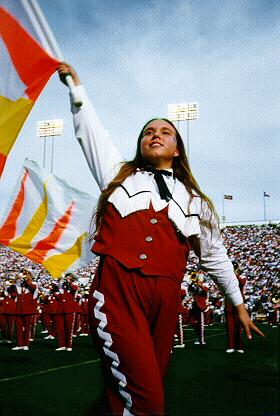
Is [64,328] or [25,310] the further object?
[25,310]

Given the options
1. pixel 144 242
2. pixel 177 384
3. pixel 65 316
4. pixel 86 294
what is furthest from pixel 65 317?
pixel 144 242

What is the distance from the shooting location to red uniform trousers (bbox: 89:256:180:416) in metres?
1.80

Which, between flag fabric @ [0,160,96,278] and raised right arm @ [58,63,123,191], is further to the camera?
flag fabric @ [0,160,96,278]

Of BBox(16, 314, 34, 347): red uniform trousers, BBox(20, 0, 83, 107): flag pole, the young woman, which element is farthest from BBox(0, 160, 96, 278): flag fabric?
the young woman

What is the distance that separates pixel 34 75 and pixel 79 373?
477cm

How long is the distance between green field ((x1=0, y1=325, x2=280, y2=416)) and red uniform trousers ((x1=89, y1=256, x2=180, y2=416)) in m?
0.21

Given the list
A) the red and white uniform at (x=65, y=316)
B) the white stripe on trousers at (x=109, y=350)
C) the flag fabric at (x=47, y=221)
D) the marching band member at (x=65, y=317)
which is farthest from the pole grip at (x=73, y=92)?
the red and white uniform at (x=65, y=316)

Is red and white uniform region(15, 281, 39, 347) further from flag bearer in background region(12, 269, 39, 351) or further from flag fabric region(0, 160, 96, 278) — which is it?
flag fabric region(0, 160, 96, 278)

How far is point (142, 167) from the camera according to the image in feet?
7.72

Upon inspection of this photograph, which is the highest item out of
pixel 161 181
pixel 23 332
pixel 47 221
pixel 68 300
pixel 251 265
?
pixel 251 265

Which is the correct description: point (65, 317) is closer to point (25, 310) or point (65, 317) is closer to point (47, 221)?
point (25, 310)

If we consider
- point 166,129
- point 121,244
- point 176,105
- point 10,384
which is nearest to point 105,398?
point 121,244

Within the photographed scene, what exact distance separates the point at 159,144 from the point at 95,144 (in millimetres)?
299

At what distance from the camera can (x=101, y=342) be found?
1.91 m
